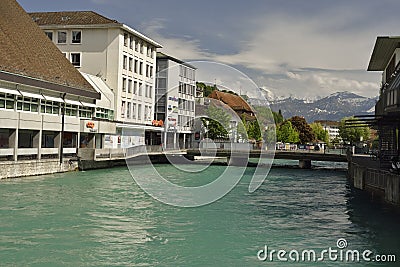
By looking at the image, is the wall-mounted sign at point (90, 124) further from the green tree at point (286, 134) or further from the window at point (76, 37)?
the green tree at point (286, 134)

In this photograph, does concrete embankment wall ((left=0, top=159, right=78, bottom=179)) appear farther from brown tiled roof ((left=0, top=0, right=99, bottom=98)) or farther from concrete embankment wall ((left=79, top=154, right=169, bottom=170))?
brown tiled roof ((left=0, top=0, right=99, bottom=98))

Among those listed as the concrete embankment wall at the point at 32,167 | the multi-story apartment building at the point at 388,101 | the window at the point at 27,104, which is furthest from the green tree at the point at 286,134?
the window at the point at 27,104

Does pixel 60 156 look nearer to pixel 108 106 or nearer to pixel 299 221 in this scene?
pixel 108 106

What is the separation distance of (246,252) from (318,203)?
1457 centimetres

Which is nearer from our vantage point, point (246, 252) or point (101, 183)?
point (246, 252)

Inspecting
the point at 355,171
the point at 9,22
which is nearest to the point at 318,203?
the point at 355,171

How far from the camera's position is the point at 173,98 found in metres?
86.1

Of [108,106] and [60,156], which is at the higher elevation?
[108,106]

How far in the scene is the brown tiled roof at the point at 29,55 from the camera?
44.2 metres

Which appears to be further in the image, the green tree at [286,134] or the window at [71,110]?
the green tree at [286,134]

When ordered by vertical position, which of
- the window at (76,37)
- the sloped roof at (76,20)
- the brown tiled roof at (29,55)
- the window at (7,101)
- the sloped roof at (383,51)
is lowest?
the window at (7,101)

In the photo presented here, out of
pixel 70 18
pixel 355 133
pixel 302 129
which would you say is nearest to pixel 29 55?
pixel 70 18

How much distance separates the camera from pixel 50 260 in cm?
1581

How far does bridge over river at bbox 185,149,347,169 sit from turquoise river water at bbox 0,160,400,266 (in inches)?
1239
